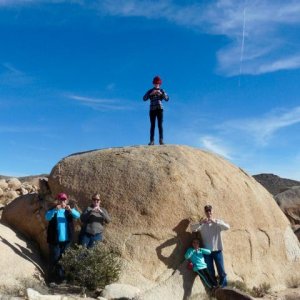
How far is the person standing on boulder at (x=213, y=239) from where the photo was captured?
9023mm

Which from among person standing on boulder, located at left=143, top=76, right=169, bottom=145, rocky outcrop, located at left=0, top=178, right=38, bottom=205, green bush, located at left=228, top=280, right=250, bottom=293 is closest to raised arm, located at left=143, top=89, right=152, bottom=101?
person standing on boulder, located at left=143, top=76, right=169, bottom=145

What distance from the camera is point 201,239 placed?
9.33 meters

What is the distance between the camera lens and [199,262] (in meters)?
8.98

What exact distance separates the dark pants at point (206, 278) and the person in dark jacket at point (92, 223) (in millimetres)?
1884

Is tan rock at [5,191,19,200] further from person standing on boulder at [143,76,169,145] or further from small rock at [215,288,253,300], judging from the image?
small rock at [215,288,253,300]

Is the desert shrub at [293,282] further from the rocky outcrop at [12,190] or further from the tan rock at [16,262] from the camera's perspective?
the rocky outcrop at [12,190]

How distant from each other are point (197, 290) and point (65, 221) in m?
2.64

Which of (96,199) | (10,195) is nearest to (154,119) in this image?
(96,199)

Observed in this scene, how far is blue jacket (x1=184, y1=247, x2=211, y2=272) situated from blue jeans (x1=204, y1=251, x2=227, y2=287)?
0.42ft

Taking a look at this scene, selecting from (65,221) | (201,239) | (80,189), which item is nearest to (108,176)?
(80,189)

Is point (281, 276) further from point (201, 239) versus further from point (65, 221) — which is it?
point (65, 221)

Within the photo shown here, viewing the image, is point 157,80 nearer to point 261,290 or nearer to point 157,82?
point 157,82

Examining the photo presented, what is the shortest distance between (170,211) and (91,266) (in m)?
1.92

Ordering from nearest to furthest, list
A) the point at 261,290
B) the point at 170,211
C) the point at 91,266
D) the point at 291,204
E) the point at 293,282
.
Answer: the point at 91,266, the point at 170,211, the point at 261,290, the point at 293,282, the point at 291,204
